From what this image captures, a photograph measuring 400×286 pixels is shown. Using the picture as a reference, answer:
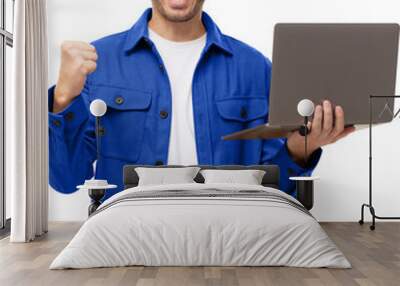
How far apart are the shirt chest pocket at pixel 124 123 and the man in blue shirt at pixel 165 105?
1 cm

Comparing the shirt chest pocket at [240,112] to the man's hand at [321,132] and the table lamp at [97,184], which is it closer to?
the man's hand at [321,132]

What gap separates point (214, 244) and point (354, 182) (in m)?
2.85

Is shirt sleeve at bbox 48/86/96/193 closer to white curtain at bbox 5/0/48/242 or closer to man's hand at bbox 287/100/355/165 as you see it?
white curtain at bbox 5/0/48/242

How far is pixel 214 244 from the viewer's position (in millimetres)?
3756

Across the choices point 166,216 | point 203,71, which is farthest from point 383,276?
point 203,71

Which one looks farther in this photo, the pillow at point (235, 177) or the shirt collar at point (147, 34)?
the shirt collar at point (147, 34)

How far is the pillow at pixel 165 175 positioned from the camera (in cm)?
543

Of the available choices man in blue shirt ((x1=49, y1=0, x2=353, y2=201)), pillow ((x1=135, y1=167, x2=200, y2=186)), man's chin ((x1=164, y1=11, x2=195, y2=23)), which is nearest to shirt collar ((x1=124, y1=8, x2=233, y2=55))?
man in blue shirt ((x1=49, y1=0, x2=353, y2=201))

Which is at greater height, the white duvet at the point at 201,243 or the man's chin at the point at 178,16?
the man's chin at the point at 178,16

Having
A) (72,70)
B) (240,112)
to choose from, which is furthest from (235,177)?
(72,70)

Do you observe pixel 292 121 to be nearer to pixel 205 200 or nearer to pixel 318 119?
pixel 318 119

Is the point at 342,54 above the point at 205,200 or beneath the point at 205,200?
above

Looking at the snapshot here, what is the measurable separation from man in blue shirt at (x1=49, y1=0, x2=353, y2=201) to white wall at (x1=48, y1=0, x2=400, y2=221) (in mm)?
188

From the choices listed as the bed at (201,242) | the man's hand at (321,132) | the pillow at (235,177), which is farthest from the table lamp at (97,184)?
the man's hand at (321,132)
